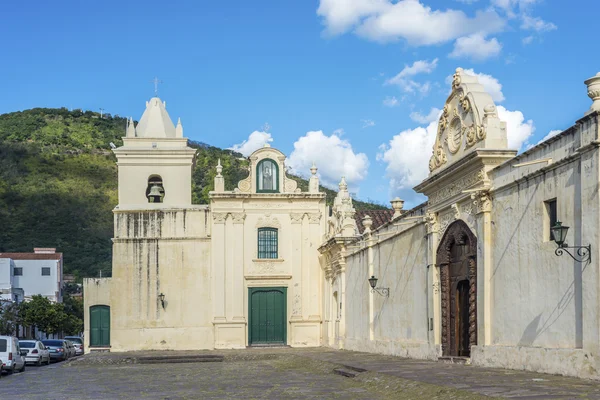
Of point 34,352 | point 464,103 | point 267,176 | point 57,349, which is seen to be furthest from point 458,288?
point 57,349

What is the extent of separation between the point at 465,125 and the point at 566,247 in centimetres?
601

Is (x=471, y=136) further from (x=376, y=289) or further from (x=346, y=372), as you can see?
(x=376, y=289)

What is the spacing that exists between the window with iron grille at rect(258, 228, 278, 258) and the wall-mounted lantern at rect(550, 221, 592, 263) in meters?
24.2

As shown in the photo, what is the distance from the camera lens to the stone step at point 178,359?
3123cm

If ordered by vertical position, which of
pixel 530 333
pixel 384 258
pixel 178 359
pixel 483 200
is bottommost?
pixel 178 359

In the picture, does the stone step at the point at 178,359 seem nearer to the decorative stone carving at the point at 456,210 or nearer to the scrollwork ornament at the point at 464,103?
the decorative stone carving at the point at 456,210

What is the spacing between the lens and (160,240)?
37469mm

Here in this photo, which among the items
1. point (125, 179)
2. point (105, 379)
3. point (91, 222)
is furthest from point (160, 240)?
point (91, 222)

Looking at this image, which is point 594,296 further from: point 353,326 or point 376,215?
point 376,215

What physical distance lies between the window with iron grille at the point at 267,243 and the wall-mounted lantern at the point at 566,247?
79.3 ft

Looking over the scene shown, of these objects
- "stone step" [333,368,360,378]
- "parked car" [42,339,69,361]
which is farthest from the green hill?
"stone step" [333,368,360,378]

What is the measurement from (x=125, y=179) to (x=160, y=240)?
299cm

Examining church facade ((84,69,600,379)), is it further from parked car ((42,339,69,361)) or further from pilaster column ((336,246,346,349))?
parked car ((42,339,69,361))

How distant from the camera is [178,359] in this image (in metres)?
31.6
